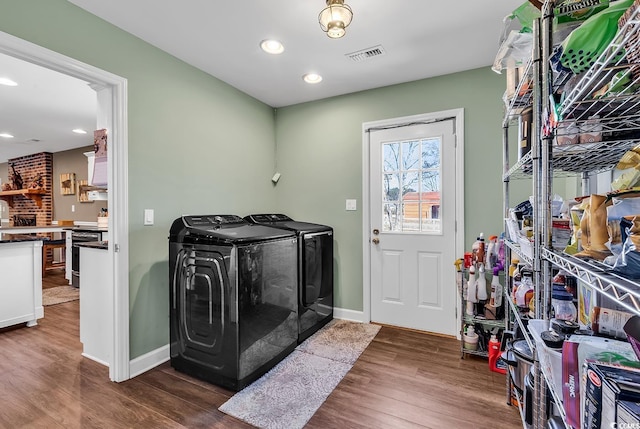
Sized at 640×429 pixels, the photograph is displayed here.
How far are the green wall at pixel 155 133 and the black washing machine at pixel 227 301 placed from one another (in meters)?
0.20

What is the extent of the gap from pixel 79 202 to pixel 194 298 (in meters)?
5.79

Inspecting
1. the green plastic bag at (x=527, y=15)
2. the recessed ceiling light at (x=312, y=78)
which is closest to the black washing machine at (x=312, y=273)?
the recessed ceiling light at (x=312, y=78)

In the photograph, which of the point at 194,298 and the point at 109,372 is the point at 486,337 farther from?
the point at 109,372

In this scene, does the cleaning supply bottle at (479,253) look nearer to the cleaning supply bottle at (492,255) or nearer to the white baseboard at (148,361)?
the cleaning supply bottle at (492,255)

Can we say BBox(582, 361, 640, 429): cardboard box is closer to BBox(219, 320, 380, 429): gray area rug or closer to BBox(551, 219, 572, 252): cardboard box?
BBox(551, 219, 572, 252): cardboard box

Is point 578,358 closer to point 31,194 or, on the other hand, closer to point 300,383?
point 300,383

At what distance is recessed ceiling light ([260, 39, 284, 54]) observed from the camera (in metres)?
2.33

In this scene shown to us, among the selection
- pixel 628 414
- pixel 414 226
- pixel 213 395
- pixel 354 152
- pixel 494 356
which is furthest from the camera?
pixel 354 152

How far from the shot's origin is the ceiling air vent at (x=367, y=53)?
8.02ft

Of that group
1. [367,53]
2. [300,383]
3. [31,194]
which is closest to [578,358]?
[300,383]

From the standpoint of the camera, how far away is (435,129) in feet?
9.68

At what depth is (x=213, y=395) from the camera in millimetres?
2012

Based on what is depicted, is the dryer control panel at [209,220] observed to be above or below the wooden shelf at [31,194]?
below

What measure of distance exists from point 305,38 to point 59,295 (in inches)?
195
